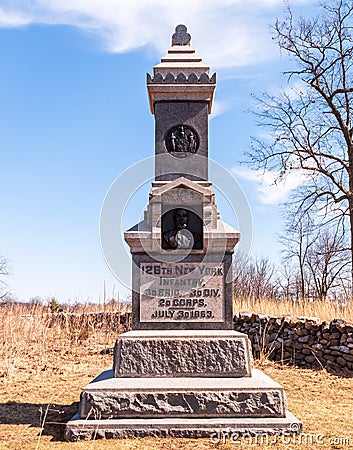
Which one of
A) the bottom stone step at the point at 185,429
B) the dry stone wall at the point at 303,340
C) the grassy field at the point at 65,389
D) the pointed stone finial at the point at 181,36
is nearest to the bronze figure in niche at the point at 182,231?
the bottom stone step at the point at 185,429

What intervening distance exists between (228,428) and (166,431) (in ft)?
1.84

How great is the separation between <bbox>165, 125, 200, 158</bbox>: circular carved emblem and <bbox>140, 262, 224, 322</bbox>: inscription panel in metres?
1.37

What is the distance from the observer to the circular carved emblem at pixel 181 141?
249 inches

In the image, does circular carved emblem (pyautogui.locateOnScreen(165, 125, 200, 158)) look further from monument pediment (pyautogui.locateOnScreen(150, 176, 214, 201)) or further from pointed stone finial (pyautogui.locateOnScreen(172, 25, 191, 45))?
pointed stone finial (pyautogui.locateOnScreen(172, 25, 191, 45))

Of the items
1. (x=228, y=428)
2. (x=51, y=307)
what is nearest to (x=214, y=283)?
(x=228, y=428)

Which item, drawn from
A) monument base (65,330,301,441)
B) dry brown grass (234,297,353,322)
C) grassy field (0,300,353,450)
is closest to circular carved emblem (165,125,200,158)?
monument base (65,330,301,441)

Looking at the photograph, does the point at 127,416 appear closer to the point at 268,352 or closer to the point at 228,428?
the point at 228,428

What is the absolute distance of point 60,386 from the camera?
25.1ft

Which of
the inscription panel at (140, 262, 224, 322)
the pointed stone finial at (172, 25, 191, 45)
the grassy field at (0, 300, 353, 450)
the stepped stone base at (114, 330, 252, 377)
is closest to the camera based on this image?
the grassy field at (0, 300, 353, 450)

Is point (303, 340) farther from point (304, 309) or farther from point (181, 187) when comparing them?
point (181, 187)

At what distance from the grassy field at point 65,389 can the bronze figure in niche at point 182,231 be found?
2.07 meters

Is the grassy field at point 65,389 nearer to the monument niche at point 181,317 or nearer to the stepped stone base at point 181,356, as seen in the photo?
the monument niche at point 181,317

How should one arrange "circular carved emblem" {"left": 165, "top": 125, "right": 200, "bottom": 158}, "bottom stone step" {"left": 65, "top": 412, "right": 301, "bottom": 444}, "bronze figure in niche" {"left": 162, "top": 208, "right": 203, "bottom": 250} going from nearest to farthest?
"bottom stone step" {"left": 65, "top": 412, "right": 301, "bottom": 444} < "bronze figure in niche" {"left": 162, "top": 208, "right": 203, "bottom": 250} < "circular carved emblem" {"left": 165, "top": 125, "right": 200, "bottom": 158}

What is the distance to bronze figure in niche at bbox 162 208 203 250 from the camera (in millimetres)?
5938
